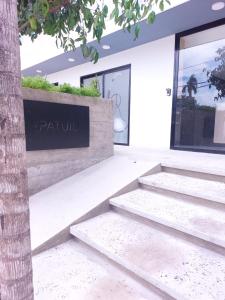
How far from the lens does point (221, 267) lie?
159cm

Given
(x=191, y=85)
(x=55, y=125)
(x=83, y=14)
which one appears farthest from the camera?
(x=191, y=85)

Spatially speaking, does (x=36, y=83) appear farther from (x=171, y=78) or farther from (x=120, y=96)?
(x=120, y=96)

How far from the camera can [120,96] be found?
20.0 feet

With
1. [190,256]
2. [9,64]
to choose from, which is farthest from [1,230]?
[190,256]

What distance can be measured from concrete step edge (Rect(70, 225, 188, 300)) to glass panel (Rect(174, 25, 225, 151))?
312 centimetres

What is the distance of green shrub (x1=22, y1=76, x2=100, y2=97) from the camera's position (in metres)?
2.93

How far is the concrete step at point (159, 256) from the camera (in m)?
1.45

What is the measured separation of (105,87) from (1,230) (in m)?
5.98

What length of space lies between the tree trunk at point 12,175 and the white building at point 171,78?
3.64 m

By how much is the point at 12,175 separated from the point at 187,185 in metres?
2.10

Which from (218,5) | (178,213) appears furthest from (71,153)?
(218,5)

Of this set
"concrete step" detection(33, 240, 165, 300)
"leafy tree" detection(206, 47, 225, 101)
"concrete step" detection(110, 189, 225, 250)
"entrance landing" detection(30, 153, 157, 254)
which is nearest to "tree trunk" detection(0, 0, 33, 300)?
"concrete step" detection(33, 240, 165, 300)

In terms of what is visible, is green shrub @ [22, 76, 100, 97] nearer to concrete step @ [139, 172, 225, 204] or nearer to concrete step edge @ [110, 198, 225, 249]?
concrete step @ [139, 172, 225, 204]

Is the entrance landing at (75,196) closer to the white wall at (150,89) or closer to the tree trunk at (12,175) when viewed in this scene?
the tree trunk at (12,175)
